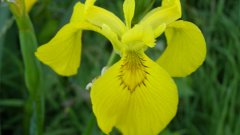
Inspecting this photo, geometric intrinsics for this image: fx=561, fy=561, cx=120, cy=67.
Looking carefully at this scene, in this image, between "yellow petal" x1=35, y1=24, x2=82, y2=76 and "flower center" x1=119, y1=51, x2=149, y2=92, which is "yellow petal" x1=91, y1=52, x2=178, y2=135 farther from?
"yellow petal" x1=35, y1=24, x2=82, y2=76

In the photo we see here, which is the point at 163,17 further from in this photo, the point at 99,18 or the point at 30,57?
the point at 30,57

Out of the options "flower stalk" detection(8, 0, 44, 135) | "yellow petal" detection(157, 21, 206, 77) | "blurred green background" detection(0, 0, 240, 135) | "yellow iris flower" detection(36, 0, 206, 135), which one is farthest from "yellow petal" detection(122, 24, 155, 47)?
"blurred green background" detection(0, 0, 240, 135)

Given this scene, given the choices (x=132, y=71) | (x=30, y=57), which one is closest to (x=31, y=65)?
(x=30, y=57)

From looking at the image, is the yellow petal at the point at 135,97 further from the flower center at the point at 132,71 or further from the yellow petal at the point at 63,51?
the yellow petal at the point at 63,51

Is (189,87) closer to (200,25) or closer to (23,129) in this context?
(200,25)

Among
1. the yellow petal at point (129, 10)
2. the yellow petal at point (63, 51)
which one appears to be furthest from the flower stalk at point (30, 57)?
the yellow petal at point (129, 10)

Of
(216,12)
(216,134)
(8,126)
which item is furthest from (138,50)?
(216,12)
